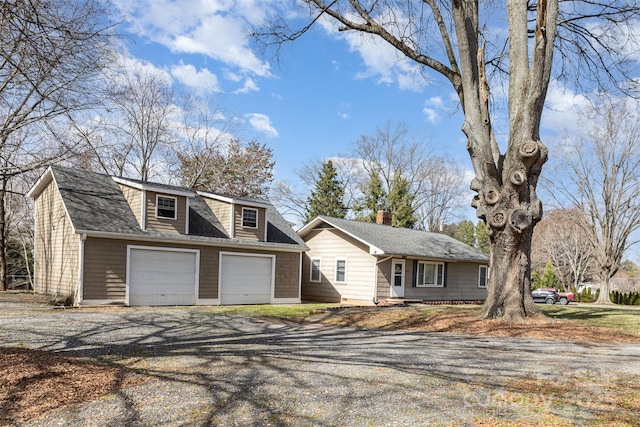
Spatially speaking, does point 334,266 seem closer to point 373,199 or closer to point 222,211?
point 222,211

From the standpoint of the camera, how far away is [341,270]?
2389 cm

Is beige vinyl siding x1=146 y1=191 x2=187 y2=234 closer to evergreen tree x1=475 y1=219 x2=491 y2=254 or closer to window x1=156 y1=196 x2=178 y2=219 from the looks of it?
window x1=156 y1=196 x2=178 y2=219

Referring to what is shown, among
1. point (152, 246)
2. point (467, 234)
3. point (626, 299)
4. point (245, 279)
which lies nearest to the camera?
point (152, 246)

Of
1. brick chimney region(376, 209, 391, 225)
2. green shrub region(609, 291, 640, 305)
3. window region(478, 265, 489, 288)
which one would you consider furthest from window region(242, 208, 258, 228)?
green shrub region(609, 291, 640, 305)

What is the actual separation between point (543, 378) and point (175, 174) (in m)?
33.0

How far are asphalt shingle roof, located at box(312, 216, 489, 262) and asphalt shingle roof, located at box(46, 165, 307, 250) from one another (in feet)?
10.9

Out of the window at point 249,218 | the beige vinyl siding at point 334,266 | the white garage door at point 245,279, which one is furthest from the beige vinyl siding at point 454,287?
the window at point 249,218

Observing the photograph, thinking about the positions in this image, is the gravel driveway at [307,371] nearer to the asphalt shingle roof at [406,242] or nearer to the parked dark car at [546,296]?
the asphalt shingle roof at [406,242]

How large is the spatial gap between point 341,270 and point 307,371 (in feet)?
57.6

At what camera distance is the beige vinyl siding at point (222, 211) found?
20.1 m

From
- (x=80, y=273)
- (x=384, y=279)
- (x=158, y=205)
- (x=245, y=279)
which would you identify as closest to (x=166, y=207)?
(x=158, y=205)

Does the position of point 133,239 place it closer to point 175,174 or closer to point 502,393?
point 502,393

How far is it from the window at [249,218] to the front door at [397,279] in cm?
694

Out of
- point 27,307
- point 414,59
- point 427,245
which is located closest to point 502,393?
point 414,59
